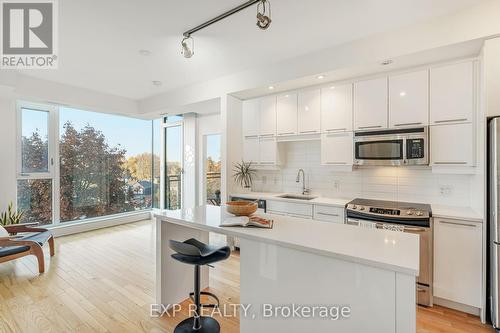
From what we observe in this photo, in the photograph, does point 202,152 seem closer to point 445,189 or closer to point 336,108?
point 336,108

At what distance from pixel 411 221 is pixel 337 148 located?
1251mm

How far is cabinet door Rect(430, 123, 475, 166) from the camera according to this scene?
2555 mm

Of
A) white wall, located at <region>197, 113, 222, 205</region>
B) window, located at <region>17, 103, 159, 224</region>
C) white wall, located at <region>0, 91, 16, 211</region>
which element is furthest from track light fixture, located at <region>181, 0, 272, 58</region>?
window, located at <region>17, 103, 159, 224</region>

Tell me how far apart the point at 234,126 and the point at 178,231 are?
2.21m

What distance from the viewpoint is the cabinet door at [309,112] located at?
3.57 m

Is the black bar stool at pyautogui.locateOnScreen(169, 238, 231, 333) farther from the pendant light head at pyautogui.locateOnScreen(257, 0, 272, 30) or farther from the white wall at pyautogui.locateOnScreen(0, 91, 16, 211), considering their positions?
the white wall at pyautogui.locateOnScreen(0, 91, 16, 211)

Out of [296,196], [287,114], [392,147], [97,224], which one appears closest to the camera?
[392,147]

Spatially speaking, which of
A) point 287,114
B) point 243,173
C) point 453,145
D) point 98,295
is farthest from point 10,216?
point 453,145

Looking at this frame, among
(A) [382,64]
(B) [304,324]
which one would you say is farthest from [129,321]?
(A) [382,64]

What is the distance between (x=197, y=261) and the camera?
190 cm

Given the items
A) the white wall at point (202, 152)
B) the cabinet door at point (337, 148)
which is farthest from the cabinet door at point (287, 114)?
the white wall at point (202, 152)

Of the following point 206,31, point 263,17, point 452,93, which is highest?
point 206,31

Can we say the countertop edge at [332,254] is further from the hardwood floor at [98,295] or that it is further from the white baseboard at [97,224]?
the white baseboard at [97,224]

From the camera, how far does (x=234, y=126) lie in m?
4.24
